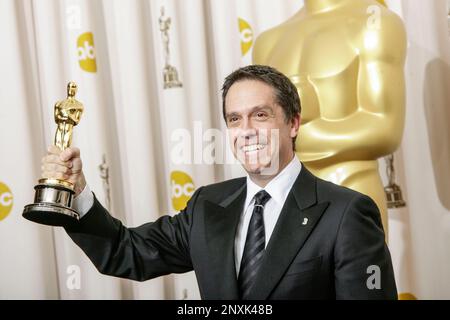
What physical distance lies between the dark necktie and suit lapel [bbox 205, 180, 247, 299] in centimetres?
2

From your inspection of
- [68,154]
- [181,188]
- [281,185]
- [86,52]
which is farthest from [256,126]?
[86,52]

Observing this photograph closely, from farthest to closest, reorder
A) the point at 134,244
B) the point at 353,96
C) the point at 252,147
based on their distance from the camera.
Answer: the point at 353,96, the point at 134,244, the point at 252,147

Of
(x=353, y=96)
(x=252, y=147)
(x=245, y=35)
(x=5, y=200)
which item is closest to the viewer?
(x=252, y=147)

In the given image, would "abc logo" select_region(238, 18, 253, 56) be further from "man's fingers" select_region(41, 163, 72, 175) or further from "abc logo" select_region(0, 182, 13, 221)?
"man's fingers" select_region(41, 163, 72, 175)

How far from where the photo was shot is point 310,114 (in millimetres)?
1396

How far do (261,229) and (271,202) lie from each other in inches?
2.4

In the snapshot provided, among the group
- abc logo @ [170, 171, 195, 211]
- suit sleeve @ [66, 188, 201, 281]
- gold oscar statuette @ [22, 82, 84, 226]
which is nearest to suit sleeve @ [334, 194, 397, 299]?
suit sleeve @ [66, 188, 201, 281]

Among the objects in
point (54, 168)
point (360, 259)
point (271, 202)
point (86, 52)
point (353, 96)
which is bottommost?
point (360, 259)

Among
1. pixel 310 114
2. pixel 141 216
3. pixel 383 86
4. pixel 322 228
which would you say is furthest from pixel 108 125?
pixel 322 228

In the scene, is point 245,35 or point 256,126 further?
point 245,35

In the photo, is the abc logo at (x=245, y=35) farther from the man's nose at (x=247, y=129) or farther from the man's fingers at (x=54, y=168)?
the man's fingers at (x=54, y=168)

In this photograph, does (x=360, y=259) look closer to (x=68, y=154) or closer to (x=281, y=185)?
(x=281, y=185)

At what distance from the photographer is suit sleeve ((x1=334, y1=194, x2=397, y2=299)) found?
37.8 inches

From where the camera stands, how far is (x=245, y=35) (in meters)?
1.94
